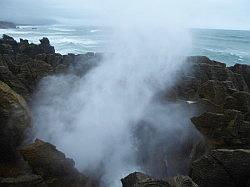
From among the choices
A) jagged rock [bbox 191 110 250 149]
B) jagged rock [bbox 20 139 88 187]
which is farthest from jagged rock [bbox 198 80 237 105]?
jagged rock [bbox 20 139 88 187]

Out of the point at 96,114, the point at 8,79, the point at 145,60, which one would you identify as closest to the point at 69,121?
the point at 96,114

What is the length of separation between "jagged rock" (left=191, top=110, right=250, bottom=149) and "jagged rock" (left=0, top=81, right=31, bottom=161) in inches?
145

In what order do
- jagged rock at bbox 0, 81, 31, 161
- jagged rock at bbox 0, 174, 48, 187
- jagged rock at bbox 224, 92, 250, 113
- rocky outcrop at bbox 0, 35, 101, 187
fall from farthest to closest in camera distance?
jagged rock at bbox 224, 92, 250, 113 → jagged rock at bbox 0, 81, 31, 161 → rocky outcrop at bbox 0, 35, 101, 187 → jagged rock at bbox 0, 174, 48, 187

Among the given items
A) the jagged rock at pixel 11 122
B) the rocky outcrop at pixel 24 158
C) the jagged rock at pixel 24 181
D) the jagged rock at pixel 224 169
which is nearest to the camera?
the jagged rock at pixel 24 181

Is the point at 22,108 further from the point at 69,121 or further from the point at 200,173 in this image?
the point at 200,173

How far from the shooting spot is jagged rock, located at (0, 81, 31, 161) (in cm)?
788

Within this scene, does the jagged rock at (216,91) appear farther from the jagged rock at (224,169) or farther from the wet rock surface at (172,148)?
the jagged rock at (224,169)

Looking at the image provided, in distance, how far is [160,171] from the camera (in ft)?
29.3

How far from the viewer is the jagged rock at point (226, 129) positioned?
8.29 metres

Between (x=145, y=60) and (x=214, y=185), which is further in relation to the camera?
(x=145, y=60)

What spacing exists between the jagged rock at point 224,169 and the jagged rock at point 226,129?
1075 millimetres

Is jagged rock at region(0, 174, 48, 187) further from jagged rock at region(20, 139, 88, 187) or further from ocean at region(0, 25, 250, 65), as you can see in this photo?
ocean at region(0, 25, 250, 65)

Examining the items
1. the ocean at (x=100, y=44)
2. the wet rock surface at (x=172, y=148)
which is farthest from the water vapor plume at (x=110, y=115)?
the ocean at (x=100, y=44)

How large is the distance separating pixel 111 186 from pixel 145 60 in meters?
7.09
